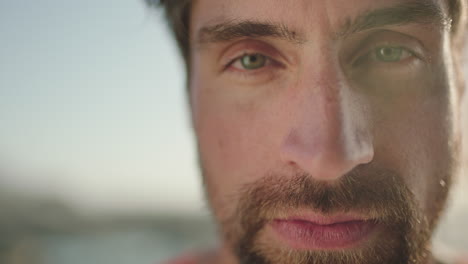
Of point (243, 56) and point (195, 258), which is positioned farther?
point (195, 258)

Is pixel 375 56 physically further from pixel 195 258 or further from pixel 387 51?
pixel 195 258

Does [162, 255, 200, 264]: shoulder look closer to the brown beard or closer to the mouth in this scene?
the brown beard

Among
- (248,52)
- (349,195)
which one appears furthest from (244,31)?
(349,195)

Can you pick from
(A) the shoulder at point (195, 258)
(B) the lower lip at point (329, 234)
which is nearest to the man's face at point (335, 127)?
(B) the lower lip at point (329, 234)

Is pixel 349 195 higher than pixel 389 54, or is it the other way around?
pixel 389 54

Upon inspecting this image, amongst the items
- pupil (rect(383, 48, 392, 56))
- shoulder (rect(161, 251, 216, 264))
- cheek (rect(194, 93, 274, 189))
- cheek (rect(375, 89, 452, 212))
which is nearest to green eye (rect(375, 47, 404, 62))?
pupil (rect(383, 48, 392, 56))

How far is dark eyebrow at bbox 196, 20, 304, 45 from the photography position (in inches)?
39.7

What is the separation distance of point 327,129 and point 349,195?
157mm

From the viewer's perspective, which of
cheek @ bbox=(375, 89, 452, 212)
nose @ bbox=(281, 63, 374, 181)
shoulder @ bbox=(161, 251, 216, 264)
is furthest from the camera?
shoulder @ bbox=(161, 251, 216, 264)

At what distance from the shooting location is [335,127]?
36.0 inches

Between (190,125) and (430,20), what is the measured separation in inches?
32.7

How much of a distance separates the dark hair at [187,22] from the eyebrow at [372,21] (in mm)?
86

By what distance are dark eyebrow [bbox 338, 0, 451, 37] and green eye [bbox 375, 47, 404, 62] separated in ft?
0.27

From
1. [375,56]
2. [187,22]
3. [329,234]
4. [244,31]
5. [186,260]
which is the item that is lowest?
[186,260]
